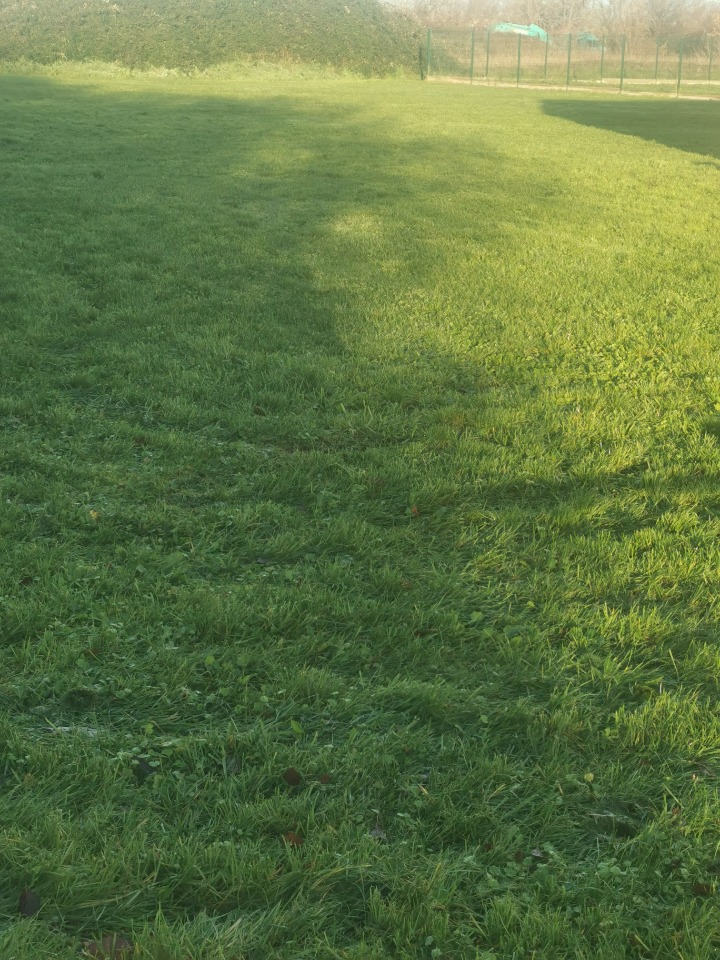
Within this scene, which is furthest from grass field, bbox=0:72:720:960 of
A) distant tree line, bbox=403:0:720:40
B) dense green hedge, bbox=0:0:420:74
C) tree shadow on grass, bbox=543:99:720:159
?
distant tree line, bbox=403:0:720:40

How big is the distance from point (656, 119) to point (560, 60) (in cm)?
2205

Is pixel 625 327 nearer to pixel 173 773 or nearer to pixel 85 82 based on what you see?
pixel 173 773

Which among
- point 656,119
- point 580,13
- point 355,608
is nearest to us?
point 355,608

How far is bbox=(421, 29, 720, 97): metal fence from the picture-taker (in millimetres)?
44219

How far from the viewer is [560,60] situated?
149 feet

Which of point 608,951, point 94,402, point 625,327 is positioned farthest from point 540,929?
point 625,327

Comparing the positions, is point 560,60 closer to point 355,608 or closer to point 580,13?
point 580,13

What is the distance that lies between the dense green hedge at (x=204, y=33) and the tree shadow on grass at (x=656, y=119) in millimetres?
13649

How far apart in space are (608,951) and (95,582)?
2348 mm

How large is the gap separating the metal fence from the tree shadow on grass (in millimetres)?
12286

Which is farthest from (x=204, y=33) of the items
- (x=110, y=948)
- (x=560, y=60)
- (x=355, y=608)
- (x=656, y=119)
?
(x=110, y=948)

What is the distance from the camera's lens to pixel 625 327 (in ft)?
24.0

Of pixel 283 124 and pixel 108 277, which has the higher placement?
pixel 283 124

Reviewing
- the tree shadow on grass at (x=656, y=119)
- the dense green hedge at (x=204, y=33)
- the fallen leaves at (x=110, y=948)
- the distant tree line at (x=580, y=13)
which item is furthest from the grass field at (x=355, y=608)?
the distant tree line at (x=580, y=13)
